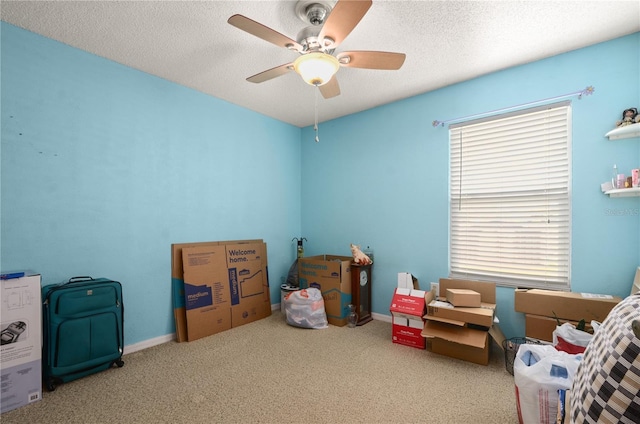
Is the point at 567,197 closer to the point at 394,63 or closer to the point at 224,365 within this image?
the point at 394,63

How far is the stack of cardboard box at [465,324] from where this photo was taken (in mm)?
2467

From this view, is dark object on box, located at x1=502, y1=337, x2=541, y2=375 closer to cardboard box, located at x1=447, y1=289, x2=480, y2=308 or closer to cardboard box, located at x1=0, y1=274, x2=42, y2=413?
cardboard box, located at x1=447, y1=289, x2=480, y2=308

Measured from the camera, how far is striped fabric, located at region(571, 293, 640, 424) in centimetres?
76

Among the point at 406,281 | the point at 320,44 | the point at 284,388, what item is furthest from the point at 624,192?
the point at 284,388

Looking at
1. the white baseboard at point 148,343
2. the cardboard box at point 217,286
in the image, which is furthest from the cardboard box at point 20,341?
the cardboard box at point 217,286

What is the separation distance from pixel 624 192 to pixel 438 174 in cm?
146

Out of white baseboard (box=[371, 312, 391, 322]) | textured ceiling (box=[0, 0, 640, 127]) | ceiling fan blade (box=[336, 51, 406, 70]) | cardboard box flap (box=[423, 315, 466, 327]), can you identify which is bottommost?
white baseboard (box=[371, 312, 391, 322])

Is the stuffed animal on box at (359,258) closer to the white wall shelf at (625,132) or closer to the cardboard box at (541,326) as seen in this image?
the cardboard box at (541,326)

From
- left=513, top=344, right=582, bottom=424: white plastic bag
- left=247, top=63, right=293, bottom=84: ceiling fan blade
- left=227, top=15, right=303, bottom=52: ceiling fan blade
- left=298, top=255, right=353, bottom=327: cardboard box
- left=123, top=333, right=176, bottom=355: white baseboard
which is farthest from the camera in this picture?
left=298, top=255, right=353, bottom=327: cardboard box

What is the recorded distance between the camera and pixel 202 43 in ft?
7.93

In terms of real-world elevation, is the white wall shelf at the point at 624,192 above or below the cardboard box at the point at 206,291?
above

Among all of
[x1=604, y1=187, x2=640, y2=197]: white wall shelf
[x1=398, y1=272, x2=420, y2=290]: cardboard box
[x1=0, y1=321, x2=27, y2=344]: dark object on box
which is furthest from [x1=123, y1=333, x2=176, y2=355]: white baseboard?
[x1=604, y1=187, x2=640, y2=197]: white wall shelf

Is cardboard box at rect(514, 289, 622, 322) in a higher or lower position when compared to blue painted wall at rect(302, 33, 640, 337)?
lower

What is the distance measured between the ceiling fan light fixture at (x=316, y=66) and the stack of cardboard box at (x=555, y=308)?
2359mm
